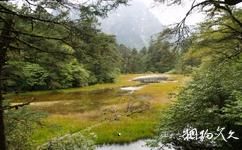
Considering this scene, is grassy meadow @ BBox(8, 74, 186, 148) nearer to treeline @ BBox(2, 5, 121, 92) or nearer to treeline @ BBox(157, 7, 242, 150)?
treeline @ BBox(157, 7, 242, 150)

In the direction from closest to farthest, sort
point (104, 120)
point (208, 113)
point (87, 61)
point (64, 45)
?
point (87, 61) < point (64, 45) < point (208, 113) < point (104, 120)

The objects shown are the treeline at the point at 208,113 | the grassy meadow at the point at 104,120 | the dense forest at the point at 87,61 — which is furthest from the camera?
the grassy meadow at the point at 104,120

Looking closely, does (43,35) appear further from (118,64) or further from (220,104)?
(220,104)

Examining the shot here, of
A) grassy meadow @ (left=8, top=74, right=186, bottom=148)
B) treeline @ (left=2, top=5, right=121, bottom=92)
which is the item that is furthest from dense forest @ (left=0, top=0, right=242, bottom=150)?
grassy meadow @ (left=8, top=74, right=186, bottom=148)

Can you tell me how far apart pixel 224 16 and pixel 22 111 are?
35.2 feet

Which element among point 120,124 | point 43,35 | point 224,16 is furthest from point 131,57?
point 43,35

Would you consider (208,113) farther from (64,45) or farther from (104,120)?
(104,120)

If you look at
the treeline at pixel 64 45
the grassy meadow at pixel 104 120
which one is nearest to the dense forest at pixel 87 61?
the treeline at pixel 64 45

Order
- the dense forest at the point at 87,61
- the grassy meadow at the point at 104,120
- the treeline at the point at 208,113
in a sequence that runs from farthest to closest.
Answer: the grassy meadow at the point at 104,120, the treeline at the point at 208,113, the dense forest at the point at 87,61

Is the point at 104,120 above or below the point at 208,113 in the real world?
below

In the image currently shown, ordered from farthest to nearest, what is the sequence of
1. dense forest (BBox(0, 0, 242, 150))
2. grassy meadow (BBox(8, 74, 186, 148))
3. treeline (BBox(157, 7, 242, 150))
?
grassy meadow (BBox(8, 74, 186, 148))
treeline (BBox(157, 7, 242, 150))
dense forest (BBox(0, 0, 242, 150))

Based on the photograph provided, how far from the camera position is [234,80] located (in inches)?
583

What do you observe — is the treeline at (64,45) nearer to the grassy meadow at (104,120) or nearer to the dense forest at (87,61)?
the dense forest at (87,61)

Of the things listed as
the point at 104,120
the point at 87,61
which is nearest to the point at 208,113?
the point at 87,61
